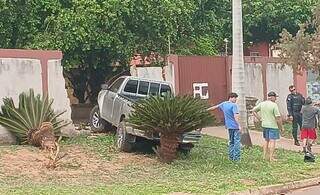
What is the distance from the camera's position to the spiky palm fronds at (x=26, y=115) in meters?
17.3

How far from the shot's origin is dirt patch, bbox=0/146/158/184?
13.8 m

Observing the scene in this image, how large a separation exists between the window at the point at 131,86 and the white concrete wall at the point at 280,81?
34.2 feet

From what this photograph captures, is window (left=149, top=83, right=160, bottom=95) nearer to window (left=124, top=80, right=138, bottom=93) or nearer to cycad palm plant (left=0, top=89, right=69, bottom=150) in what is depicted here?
window (left=124, top=80, right=138, bottom=93)

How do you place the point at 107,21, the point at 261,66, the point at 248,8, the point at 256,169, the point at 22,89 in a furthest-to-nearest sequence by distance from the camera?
the point at 248,8
the point at 261,66
the point at 107,21
the point at 22,89
the point at 256,169

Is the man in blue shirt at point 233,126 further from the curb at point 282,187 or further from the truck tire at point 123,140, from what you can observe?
the truck tire at point 123,140

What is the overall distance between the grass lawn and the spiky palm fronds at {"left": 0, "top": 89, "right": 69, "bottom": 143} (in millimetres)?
733

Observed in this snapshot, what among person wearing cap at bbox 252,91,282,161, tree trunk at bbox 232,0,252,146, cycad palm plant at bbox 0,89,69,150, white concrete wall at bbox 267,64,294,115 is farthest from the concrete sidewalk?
cycad palm plant at bbox 0,89,69,150

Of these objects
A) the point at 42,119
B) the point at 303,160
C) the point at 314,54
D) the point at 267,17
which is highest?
the point at 267,17

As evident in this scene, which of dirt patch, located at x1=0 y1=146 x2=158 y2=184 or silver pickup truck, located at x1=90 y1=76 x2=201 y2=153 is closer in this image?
dirt patch, located at x1=0 y1=146 x2=158 y2=184

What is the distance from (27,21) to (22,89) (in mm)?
5056

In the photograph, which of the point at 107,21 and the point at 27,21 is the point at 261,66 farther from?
the point at 27,21

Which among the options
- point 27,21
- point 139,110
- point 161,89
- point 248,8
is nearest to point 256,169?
point 139,110

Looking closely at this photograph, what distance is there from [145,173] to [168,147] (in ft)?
4.35

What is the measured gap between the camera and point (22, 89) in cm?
1841
